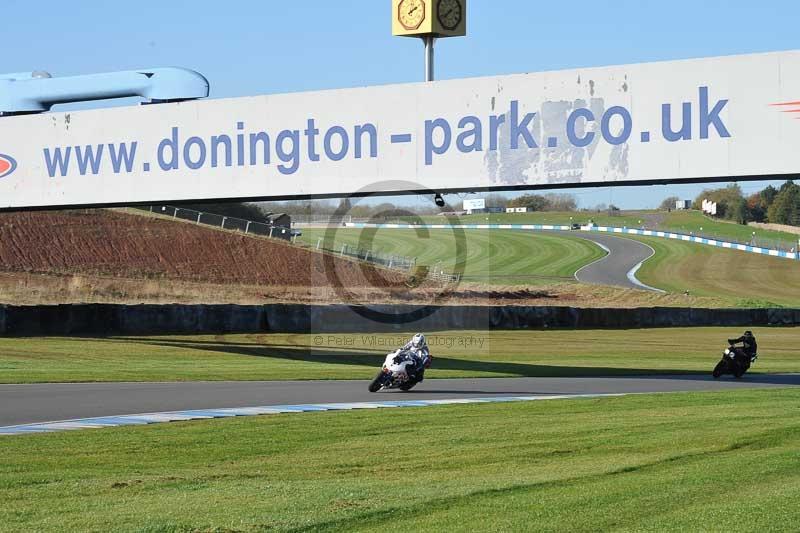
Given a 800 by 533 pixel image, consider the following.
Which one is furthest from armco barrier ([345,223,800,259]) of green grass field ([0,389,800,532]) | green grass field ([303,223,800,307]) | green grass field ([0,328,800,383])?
green grass field ([0,389,800,532])

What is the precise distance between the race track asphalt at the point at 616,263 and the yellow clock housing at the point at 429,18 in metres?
53.0

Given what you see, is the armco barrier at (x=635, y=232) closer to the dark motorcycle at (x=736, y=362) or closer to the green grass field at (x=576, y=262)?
the green grass field at (x=576, y=262)

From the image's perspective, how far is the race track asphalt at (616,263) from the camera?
80463 millimetres

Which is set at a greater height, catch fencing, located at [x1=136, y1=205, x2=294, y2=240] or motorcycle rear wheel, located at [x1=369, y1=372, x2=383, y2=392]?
catch fencing, located at [x1=136, y1=205, x2=294, y2=240]

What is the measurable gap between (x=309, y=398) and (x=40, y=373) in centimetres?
707

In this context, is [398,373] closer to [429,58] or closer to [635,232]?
[429,58]

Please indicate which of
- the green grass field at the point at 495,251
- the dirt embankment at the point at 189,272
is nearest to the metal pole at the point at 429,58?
the dirt embankment at the point at 189,272

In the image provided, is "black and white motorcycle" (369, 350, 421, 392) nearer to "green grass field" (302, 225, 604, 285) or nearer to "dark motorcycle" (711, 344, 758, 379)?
"dark motorcycle" (711, 344, 758, 379)

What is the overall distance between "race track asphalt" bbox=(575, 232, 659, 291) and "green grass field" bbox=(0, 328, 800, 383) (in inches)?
1347

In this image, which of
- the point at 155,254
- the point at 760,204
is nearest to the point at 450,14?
the point at 155,254

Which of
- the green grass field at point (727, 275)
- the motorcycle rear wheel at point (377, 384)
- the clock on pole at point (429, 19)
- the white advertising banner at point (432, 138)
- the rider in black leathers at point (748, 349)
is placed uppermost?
the clock on pole at point (429, 19)

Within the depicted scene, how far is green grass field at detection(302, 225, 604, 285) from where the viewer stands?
8431 centimetres

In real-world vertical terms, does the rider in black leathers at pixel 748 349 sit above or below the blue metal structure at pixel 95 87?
below

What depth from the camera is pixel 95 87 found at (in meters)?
28.5
